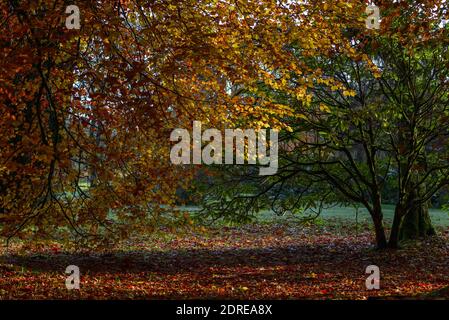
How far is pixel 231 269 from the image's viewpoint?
1224 centimetres

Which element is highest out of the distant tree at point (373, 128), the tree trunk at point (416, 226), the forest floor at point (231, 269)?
the distant tree at point (373, 128)

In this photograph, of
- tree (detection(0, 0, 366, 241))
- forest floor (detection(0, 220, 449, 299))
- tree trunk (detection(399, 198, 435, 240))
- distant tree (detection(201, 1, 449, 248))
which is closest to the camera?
tree (detection(0, 0, 366, 241))

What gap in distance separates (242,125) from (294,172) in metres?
4.33

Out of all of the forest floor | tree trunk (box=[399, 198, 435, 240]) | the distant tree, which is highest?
the distant tree

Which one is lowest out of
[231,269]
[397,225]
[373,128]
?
[231,269]

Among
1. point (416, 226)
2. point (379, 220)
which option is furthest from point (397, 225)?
point (416, 226)

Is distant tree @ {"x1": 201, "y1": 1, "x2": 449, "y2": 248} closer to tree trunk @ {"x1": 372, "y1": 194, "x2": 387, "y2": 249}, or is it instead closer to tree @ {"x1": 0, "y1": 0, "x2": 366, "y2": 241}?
tree trunk @ {"x1": 372, "y1": 194, "x2": 387, "y2": 249}

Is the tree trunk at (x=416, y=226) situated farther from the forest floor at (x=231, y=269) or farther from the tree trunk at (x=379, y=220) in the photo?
the tree trunk at (x=379, y=220)

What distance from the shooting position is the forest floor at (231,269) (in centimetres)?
865

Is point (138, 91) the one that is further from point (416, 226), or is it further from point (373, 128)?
point (416, 226)

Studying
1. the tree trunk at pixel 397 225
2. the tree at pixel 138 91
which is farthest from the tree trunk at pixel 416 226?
the tree at pixel 138 91

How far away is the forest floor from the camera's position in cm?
865

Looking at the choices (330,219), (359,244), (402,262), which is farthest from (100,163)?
(330,219)

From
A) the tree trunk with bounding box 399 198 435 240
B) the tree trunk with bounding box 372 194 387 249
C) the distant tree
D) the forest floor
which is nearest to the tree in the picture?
the forest floor
